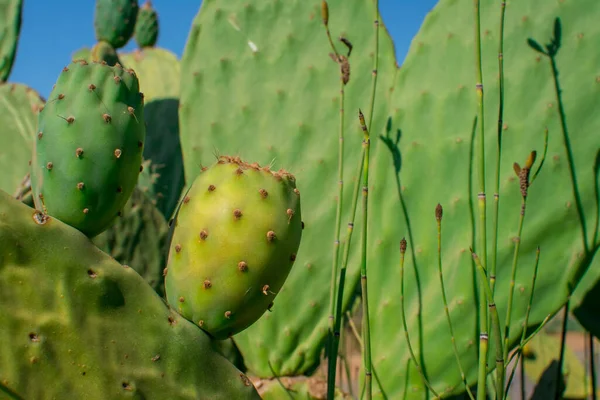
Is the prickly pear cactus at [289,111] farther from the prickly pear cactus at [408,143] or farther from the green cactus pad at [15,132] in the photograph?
the green cactus pad at [15,132]

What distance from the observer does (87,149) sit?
936 mm

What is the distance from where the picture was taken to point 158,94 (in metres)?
2.81

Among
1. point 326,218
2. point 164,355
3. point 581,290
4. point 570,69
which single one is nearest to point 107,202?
point 164,355

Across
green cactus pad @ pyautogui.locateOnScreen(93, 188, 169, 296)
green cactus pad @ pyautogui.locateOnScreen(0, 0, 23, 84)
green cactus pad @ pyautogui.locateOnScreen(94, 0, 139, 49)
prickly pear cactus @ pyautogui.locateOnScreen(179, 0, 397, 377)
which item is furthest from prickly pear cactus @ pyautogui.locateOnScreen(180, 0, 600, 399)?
green cactus pad @ pyautogui.locateOnScreen(0, 0, 23, 84)

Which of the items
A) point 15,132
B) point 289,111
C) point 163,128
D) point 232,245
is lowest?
point 15,132

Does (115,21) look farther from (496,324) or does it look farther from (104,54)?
(496,324)

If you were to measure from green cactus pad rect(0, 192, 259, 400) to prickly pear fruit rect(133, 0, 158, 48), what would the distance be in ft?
9.14

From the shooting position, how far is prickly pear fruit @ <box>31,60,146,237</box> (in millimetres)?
936

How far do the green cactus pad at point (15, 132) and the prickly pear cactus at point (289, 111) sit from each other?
115cm

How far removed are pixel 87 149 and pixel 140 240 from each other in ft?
2.48

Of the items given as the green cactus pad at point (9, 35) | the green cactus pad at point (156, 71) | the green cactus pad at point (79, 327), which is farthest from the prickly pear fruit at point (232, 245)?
the green cactus pad at point (9, 35)

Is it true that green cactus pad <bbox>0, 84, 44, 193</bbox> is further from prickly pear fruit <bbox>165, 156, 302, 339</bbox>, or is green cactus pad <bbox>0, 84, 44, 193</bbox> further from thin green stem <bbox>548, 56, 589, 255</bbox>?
thin green stem <bbox>548, 56, 589, 255</bbox>

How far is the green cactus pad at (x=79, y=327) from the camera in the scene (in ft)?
2.46

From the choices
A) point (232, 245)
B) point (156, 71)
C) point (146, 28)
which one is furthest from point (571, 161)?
point (146, 28)
